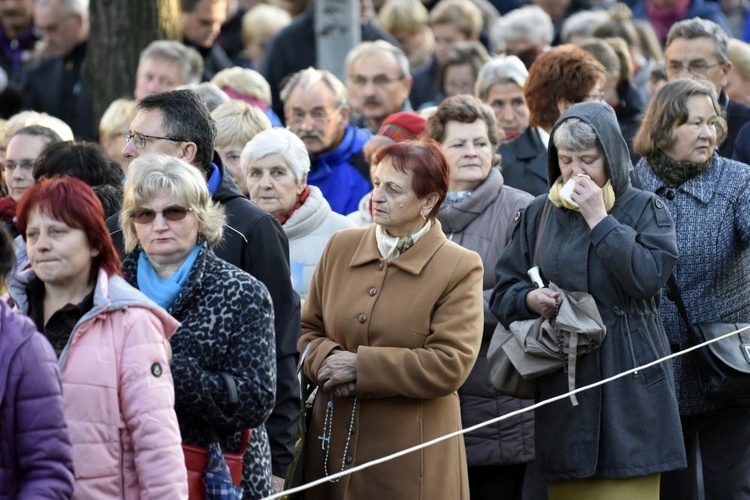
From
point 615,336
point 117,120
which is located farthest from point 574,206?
point 117,120

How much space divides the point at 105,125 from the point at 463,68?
8.80 feet

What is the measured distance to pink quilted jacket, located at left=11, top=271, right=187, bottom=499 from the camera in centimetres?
443

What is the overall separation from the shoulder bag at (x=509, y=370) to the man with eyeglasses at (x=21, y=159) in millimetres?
2483

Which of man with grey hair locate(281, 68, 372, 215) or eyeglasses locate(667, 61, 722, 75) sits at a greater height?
eyeglasses locate(667, 61, 722, 75)

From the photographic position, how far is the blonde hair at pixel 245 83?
364 inches

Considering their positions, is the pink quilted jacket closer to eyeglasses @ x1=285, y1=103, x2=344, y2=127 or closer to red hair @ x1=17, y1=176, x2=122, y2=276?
red hair @ x1=17, y1=176, x2=122, y2=276

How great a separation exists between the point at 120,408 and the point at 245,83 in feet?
16.5

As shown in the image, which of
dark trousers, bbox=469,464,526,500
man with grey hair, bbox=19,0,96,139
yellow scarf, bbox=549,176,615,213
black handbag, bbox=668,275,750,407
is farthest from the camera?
man with grey hair, bbox=19,0,96,139

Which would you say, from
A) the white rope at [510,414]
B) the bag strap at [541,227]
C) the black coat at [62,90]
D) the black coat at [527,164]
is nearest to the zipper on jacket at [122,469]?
the white rope at [510,414]

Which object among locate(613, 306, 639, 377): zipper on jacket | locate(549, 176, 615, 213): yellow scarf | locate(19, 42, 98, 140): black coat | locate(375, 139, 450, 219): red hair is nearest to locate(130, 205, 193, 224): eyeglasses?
locate(375, 139, 450, 219): red hair

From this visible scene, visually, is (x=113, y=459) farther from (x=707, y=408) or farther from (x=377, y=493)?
(x=707, y=408)

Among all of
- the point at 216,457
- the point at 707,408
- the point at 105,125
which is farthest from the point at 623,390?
the point at 105,125

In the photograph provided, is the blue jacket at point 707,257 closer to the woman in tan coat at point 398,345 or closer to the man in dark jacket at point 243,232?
the woman in tan coat at point 398,345

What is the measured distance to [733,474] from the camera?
21.7ft
